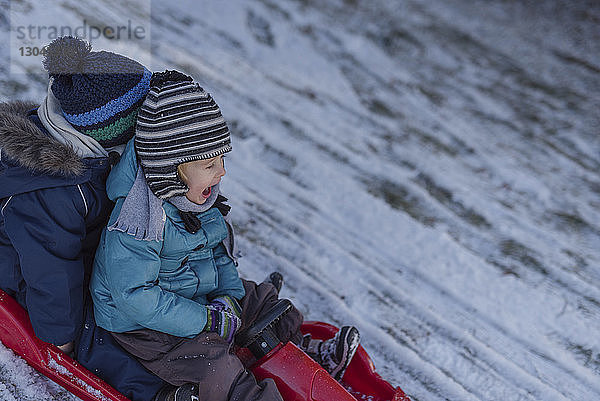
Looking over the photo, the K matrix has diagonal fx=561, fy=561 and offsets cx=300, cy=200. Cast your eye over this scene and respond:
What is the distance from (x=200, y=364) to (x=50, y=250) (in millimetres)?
547

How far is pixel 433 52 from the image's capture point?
484 centimetres

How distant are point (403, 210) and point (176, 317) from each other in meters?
1.78

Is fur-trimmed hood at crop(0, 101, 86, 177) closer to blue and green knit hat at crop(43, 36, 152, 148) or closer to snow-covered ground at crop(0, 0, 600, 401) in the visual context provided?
blue and green knit hat at crop(43, 36, 152, 148)

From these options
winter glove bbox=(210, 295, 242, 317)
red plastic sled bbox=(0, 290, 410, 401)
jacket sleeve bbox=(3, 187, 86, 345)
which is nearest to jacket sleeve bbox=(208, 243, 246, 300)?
winter glove bbox=(210, 295, 242, 317)

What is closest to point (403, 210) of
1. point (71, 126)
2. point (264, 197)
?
point (264, 197)

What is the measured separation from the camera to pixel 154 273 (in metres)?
1.63

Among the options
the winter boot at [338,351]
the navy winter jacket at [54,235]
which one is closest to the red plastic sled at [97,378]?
the navy winter jacket at [54,235]

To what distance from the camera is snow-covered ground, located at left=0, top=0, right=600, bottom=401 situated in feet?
8.13

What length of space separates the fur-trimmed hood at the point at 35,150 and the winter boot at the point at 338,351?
1.03 metres

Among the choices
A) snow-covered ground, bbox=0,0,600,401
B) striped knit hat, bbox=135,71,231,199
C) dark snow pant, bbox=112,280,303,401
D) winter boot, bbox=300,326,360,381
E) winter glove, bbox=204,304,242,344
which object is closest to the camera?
striped knit hat, bbox=135,71,231,199

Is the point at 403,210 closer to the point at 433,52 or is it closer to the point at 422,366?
the point at 422,366

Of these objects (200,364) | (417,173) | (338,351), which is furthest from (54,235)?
(417,173)

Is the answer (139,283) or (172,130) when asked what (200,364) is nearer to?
(139,283)

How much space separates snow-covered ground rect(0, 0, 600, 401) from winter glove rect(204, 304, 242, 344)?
0.58 m
